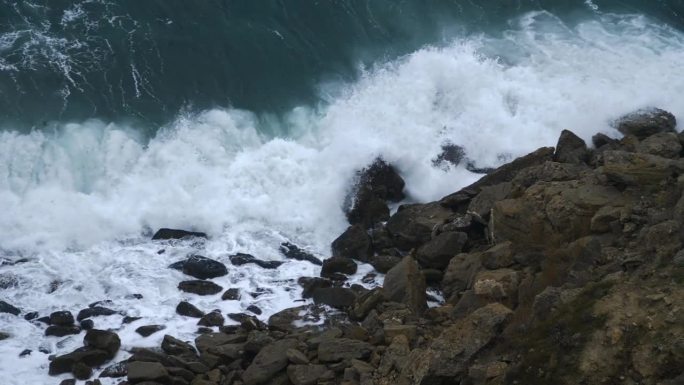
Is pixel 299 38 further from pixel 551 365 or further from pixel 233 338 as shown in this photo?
pixel 551 365


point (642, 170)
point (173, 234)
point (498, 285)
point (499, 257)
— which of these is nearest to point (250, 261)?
point (173, 234)

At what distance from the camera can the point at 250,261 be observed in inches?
978

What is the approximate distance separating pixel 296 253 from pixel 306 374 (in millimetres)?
7436

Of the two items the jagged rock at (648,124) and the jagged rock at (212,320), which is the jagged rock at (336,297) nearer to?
the jagged rock at (212,320)

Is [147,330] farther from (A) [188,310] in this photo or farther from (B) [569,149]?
(B) [569,149]

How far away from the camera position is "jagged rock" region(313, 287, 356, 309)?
2216cm

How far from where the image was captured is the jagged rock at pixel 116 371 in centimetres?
1969

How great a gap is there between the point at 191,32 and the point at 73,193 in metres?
8.97

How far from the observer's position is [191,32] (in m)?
32.9

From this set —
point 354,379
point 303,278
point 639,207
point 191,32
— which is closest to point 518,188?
point 639,207

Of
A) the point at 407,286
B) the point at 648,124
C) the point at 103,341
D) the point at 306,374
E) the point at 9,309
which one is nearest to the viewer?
the point at 306,374

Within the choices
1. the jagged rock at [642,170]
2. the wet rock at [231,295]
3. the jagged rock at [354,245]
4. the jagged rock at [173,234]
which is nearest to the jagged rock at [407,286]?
the jagged rock at [354,245]

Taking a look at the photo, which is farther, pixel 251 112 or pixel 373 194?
pixel 251 112

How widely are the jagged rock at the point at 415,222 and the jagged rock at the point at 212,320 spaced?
6.12m
